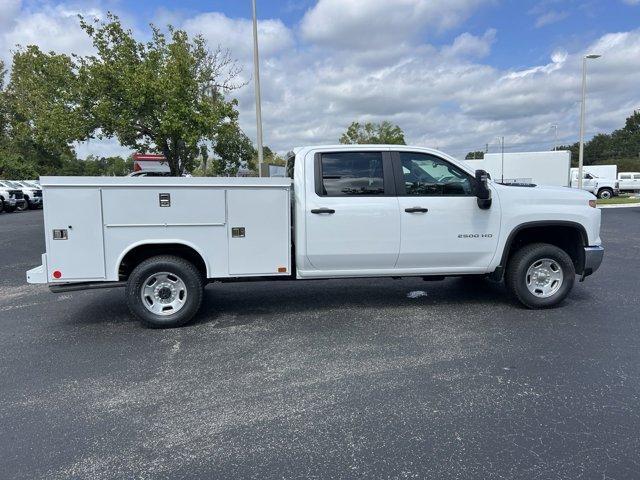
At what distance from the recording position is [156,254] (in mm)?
5406

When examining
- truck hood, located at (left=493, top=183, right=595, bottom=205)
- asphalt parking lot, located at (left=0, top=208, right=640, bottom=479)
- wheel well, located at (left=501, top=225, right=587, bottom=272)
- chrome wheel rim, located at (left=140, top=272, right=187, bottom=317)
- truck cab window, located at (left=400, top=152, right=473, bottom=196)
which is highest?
truck cab window, located at (left=400, top=152, right=473, bottom=196)

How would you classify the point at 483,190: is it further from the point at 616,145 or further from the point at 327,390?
the point at 616,145

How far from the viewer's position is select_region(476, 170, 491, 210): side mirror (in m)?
5.43

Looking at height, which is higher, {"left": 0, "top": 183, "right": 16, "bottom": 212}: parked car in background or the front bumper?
{"left": 0, "top": 183, "right": 16, "bottom": 212}: parked car in background

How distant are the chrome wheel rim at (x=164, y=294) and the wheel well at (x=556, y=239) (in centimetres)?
388

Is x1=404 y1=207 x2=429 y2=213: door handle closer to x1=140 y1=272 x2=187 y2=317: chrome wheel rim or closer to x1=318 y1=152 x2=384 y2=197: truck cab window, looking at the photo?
x1=318 y1=152 x2=384 y2=197: truck cab window

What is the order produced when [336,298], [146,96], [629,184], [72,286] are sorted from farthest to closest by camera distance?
1. [629,184]
2. [146,96]
3. [336,298]
4. [72,286]

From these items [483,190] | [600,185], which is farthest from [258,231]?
[600,185]

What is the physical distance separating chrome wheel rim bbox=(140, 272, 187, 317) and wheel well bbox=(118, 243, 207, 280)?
0.91ft

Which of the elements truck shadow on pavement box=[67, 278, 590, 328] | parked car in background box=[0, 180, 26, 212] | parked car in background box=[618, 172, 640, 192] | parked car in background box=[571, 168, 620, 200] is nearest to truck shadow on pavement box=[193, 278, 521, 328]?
truck shadow on pavement box=[67, 278, 590, 328]

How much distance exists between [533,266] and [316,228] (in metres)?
2.77

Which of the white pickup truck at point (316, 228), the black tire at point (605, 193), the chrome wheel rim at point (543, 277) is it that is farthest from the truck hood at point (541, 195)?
the black tire at point (605, 193)

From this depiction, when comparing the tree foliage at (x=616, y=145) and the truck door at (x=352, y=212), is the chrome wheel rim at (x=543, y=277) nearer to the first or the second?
the truck door at (x=352, y=212)

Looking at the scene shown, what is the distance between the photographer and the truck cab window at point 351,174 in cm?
551
